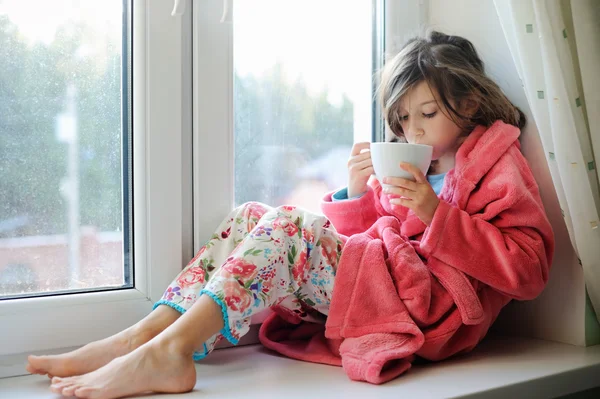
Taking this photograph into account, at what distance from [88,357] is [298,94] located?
2.36 ft

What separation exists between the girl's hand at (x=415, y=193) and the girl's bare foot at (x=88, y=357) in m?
0.50

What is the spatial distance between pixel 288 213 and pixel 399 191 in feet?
0.69

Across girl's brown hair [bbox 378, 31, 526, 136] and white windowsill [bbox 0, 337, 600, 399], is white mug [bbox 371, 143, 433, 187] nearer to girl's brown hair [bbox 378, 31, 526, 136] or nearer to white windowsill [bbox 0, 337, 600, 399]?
girl's brown hair [bbox 378, 31, 526, 136]

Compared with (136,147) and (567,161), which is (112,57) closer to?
(136,147)

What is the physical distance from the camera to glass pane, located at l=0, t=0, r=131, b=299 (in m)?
1.16

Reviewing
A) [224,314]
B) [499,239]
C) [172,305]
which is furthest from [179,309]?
[499,239]

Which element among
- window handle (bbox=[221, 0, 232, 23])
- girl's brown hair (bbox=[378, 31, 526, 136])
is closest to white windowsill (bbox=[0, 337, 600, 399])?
girl's brown hair (bbox=[378, 31, 526, 136])

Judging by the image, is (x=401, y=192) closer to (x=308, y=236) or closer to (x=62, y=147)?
(x=308, y=236)

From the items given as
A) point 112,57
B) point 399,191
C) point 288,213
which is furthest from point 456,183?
point 112,57

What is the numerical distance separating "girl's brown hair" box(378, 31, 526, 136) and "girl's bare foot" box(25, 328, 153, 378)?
68cm

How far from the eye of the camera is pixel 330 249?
120 centimetres

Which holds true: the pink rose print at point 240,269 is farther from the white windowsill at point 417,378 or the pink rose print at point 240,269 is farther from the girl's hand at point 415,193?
the girl's hand at point 415,193

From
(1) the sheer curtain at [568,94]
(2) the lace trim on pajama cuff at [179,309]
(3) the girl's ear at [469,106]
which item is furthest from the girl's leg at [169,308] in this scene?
(1) the sheer curtain at [568,94]

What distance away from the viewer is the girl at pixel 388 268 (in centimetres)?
105
